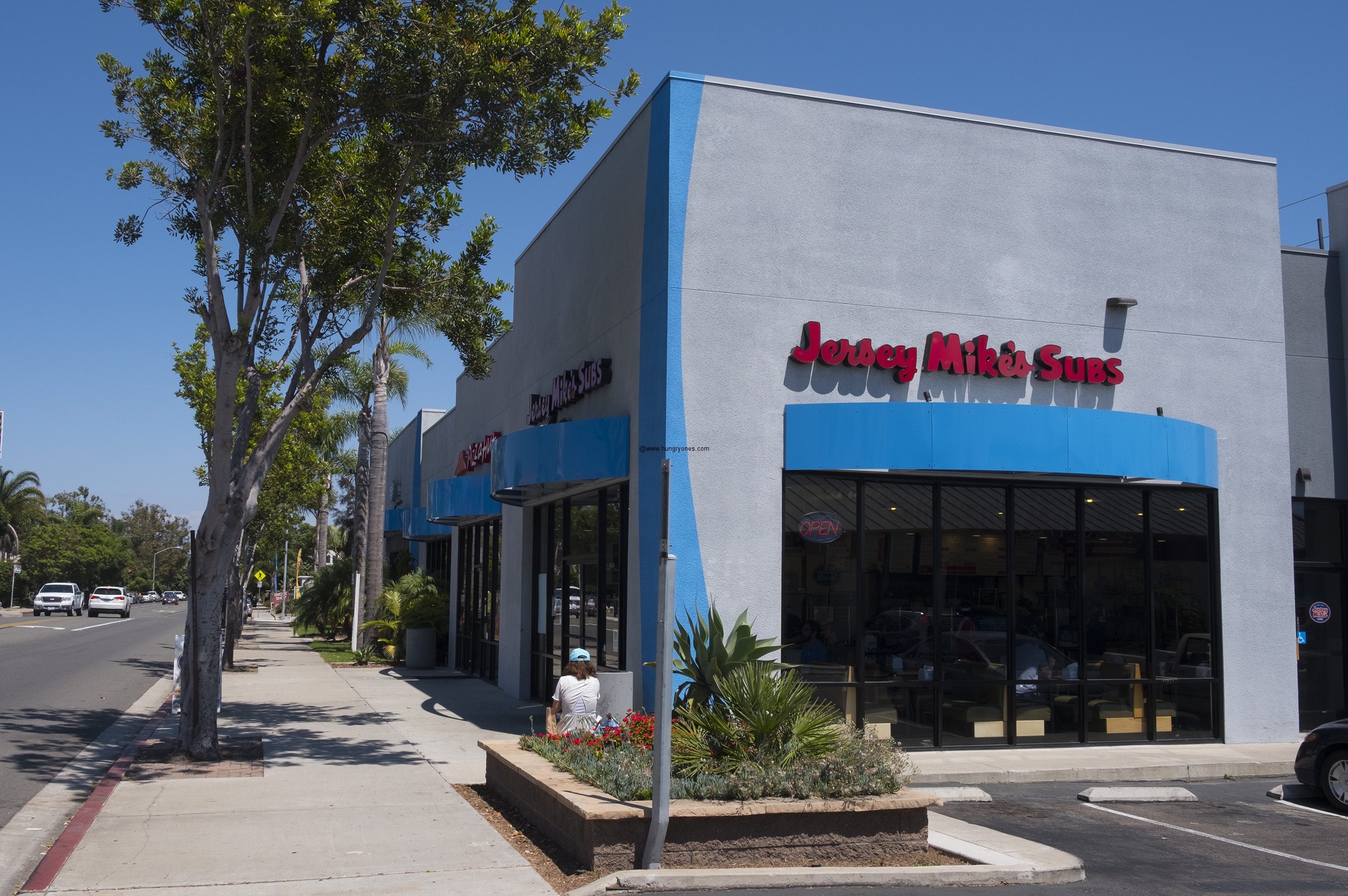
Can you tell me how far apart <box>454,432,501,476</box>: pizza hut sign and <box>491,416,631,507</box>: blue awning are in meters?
5.98

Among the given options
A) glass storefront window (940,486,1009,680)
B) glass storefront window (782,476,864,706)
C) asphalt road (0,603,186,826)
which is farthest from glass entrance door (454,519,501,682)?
glass storefront window (940,486,1009,680)

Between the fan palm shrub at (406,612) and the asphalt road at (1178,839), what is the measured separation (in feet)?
58.0

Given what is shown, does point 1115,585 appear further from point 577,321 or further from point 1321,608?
point 577,321

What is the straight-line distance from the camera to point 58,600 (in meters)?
A: 59.3

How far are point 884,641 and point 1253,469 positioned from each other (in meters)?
5.99

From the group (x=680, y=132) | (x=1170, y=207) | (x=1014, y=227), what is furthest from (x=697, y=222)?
(x=1170, y=207)

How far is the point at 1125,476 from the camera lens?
42.9ft

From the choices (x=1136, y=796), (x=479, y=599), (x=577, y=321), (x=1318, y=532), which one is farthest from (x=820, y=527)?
(x=479, y=599)

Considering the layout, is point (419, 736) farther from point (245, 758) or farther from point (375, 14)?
point (375, 14)

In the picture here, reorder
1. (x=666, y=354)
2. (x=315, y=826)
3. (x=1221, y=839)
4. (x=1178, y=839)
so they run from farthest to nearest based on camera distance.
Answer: (x=666, y=354) < (x=1221, y=839) < (x=1178, y=839) < (x=315, y=826)

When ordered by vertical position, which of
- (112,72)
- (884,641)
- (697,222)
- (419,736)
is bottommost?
(419,736)

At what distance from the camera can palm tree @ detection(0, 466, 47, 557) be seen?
82812mm

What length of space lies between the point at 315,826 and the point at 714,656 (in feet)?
11.9

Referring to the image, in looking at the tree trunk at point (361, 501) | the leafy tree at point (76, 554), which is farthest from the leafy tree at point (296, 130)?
the leafy tree at point (76, 554)
